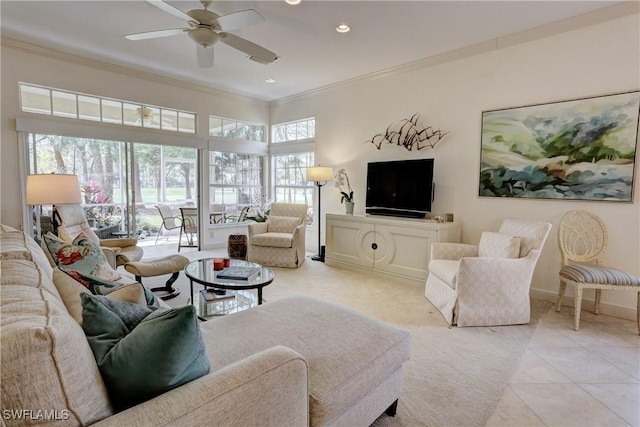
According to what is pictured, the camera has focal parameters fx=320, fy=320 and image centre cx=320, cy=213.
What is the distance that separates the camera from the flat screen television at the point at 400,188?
4.07m

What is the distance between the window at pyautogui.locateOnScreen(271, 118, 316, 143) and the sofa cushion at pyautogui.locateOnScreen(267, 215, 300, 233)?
1671mm

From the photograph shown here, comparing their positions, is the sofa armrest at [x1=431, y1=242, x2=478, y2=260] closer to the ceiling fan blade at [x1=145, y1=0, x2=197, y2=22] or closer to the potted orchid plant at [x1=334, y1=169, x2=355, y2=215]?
the potted orchid plant at [x1=334, y1=169, x2=355, y2=215]

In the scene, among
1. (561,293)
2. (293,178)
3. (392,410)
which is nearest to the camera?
(392,410)

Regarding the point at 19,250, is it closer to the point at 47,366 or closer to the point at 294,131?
the point at 47,366

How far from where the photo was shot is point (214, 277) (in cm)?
267

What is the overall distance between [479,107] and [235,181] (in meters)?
4.37

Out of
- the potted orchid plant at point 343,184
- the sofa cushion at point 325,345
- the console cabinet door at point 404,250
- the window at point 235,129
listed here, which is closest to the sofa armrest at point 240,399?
the sofa cushion at point 325,345

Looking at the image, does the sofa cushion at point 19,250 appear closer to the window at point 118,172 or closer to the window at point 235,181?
the window at point 118,172

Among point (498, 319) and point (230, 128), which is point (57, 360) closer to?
point (498, 319)

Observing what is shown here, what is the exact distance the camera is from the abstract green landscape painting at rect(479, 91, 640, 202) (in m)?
2.95

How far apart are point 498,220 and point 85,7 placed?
4.82 meters

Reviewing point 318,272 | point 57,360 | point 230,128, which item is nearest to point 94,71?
point 230,128

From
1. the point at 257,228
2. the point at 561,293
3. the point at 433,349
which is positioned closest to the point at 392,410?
the point at 433,349

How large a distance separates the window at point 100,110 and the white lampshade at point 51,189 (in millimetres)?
1821
